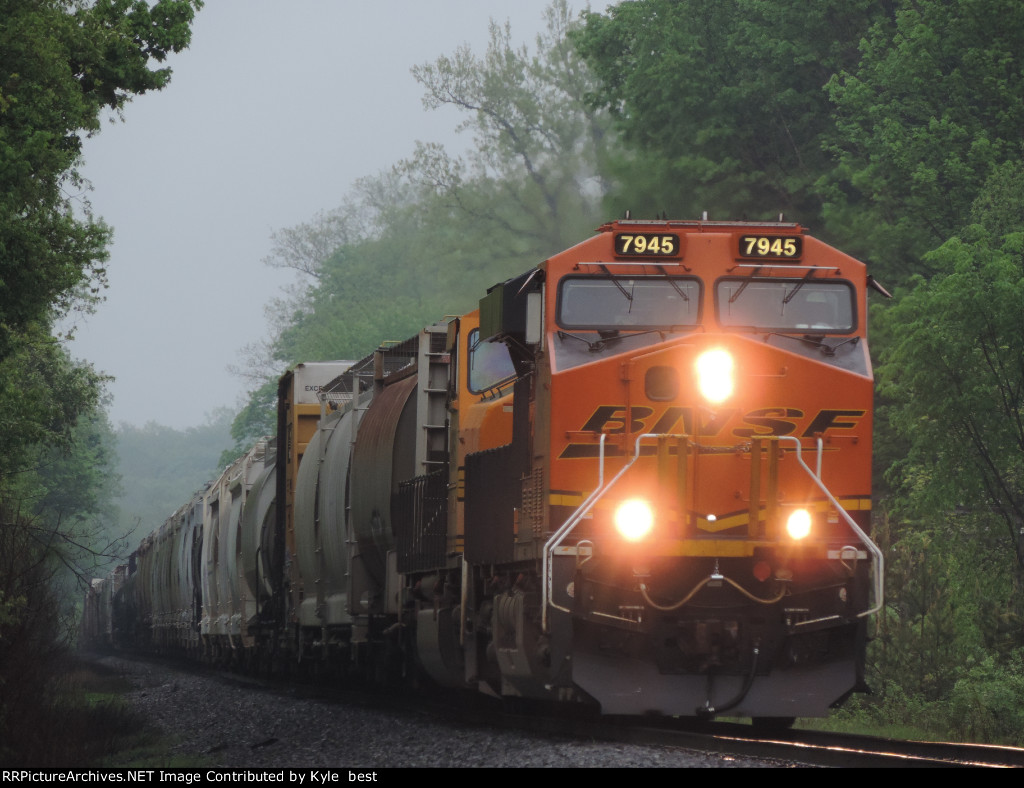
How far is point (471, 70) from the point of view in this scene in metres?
61.6

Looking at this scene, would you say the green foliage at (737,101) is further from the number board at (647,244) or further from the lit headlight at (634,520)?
the lit headlight at (634,520)

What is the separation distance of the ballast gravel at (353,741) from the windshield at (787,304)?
11.6ft

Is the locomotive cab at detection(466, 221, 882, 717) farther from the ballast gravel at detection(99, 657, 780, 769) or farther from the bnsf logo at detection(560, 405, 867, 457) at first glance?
the ballast gravel at detection(99, 657, 780, 769)

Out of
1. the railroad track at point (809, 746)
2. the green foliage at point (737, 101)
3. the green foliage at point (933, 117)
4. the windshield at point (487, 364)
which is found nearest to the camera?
the railroad track at point (809, 746)

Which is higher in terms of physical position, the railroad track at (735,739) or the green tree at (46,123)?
the green tree at (46,123)

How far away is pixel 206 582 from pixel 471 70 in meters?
32.4

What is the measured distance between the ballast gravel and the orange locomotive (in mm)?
872

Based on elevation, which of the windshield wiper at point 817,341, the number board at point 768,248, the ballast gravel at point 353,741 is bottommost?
the ballast gravel at point 353,741

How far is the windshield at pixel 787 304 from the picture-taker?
12453 mm

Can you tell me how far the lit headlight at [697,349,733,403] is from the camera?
12.1 metres


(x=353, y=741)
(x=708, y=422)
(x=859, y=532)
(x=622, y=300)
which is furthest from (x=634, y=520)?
(x=353, y=741)

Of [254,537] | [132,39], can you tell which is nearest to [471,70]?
[254,537]

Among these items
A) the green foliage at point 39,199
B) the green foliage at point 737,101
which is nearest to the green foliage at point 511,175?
the green foliage at point 737,101

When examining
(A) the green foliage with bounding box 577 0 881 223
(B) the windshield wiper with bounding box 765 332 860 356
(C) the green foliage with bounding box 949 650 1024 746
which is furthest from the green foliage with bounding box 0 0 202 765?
(A) the green foliage with bounding box 577 0 881 223
